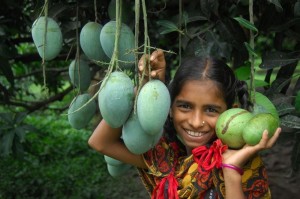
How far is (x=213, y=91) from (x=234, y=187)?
0.72 feet

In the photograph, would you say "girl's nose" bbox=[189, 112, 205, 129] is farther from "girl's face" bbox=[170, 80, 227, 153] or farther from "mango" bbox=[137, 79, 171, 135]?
"mango" bbox=[137, 79, 171, 135]

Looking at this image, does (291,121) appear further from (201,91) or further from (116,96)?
(116,96)

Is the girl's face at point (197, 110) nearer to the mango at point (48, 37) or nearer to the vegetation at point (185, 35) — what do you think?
the vegetation at point (185, 35)

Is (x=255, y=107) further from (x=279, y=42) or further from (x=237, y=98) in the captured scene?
(x=279, y=42)

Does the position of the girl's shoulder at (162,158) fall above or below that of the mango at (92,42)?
below

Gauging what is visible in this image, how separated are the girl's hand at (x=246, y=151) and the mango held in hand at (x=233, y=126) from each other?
0.02m

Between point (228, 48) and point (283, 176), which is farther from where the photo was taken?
point (283, 176)

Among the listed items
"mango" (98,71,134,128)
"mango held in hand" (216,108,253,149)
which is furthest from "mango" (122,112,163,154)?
"mango held in hand" (216,108,253,149)

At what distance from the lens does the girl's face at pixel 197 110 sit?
1.03 metres

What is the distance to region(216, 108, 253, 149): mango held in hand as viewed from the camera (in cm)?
86

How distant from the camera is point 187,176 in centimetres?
109

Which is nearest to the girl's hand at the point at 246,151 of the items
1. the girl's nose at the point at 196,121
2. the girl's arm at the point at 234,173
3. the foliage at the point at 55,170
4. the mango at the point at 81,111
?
the girl's arm at the point at 234,173

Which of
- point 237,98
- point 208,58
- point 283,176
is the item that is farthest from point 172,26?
point 283,176

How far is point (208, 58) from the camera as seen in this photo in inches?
44.8
